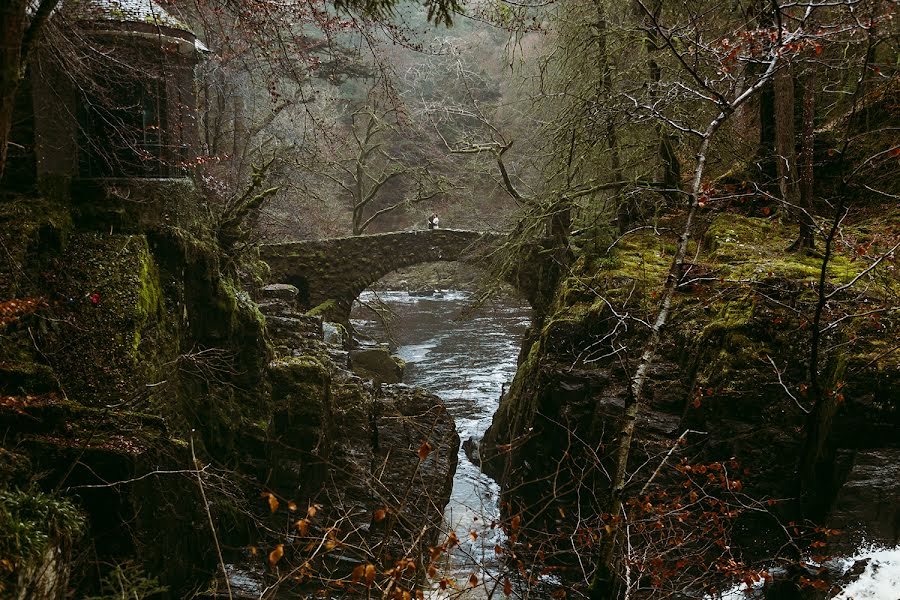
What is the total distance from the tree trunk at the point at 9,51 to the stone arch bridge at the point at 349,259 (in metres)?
14.0

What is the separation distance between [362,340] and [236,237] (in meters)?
11.4

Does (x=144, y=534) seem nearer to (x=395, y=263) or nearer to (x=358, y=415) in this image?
(x=358, y=415)

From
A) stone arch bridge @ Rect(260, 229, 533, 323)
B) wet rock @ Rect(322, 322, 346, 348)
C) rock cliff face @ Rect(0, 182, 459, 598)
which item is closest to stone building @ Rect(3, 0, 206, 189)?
rock cliff face @ Rect(0, 182, 459, 598)

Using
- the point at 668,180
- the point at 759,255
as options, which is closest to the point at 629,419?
the point at 759,255

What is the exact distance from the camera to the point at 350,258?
56.3 ft

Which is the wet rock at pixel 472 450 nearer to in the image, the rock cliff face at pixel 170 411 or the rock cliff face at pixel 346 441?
the rock cliff face at pixel 346 441

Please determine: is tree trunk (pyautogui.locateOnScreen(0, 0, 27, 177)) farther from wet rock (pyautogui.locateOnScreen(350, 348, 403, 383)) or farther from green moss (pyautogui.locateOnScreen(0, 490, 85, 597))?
wet rock (pyautogui.locateOnScreen(350, 348, 403, 383))

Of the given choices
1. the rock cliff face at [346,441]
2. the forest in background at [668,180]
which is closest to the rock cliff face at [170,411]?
the rock cliff face at [346,441]

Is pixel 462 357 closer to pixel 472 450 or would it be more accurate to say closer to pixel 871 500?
pixel 472 450

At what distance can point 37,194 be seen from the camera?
6176 millimetres

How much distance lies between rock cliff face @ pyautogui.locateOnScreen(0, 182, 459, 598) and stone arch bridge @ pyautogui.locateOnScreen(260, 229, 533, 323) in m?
7.42

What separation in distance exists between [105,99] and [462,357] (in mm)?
14126

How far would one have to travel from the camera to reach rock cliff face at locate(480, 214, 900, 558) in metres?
5.83

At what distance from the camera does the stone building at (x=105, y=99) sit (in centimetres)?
608
